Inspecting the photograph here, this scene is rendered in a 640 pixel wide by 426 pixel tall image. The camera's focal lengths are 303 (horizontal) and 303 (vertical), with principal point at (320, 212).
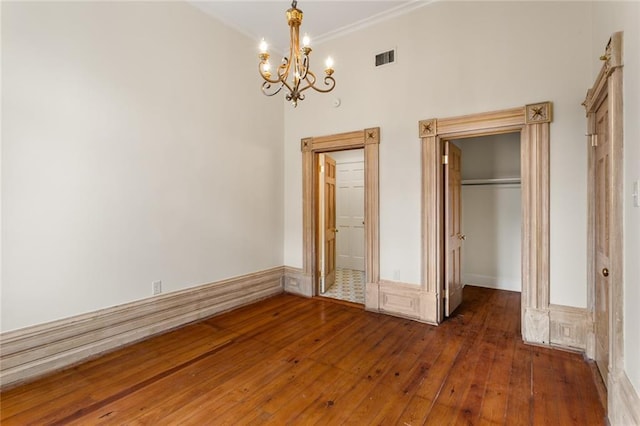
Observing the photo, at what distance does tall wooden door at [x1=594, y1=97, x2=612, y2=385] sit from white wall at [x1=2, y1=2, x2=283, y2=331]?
369 cm

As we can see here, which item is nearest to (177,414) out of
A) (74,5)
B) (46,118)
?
(46,118)

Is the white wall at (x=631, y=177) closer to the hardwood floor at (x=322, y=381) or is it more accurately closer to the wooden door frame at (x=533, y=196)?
the hardwood floor at (x=322, y=381)

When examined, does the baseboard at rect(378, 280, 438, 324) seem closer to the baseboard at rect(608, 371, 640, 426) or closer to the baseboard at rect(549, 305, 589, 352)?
the baseboard at rect(549, 305, 589, 352)

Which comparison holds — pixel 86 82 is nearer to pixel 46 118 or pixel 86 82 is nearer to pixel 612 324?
pixel 46 118

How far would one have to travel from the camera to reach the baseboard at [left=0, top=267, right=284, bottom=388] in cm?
233

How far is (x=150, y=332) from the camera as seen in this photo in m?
3.16

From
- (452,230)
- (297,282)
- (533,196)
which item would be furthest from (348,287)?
(533,196)

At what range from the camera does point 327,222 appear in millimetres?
4922

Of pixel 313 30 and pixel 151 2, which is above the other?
pixel 313 30

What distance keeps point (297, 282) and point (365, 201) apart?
1.70 meters

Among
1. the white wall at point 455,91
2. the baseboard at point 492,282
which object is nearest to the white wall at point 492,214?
the baseboard at point 492,282

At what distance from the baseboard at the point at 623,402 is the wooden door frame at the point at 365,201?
7.52 feet

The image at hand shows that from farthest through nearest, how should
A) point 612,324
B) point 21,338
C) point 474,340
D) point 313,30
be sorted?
point 313,30 < point 474,340 < point 21,338 < point 612,324

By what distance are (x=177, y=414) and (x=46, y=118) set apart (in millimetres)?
2509
